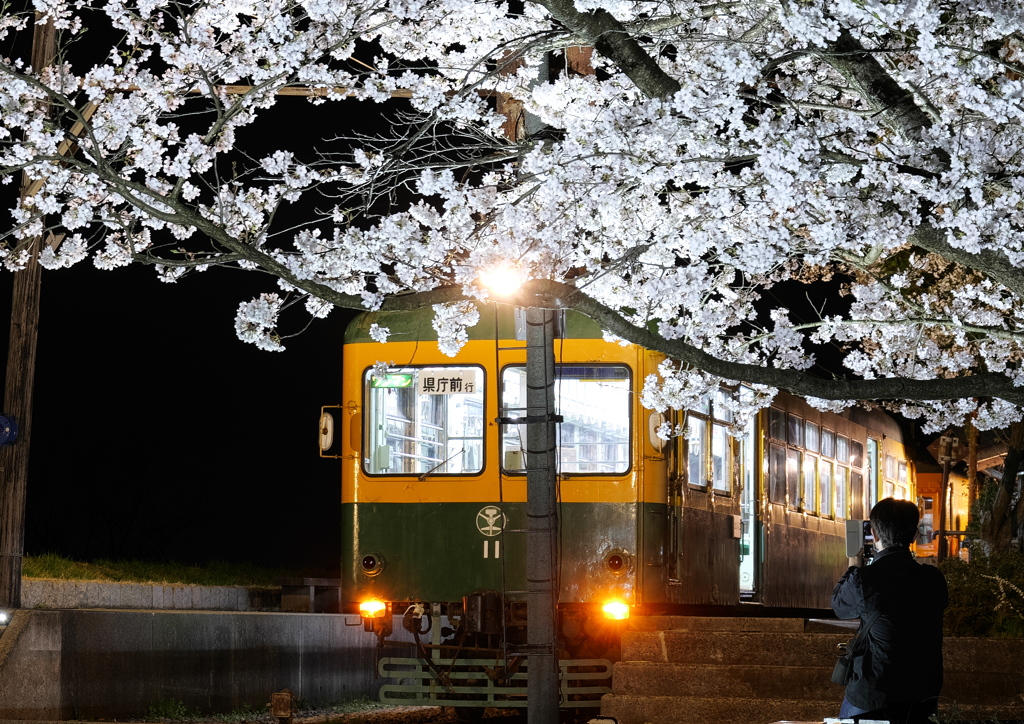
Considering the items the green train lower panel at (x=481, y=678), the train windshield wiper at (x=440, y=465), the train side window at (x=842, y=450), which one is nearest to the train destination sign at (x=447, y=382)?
the train windshield wiper at (x=440, y=465)

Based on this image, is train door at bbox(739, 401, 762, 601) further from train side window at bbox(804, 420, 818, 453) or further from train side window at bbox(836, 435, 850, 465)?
train side window at bbox(836, 435, 850, 465)

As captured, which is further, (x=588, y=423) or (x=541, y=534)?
(x=588, y=423)

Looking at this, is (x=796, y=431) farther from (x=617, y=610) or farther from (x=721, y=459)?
(x=617, y=610)

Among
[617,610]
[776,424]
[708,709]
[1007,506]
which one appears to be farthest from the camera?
[1007,506]

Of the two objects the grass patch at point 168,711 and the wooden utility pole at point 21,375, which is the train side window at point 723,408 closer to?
the grass patch at point 168,711

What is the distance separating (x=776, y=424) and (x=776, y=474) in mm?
544

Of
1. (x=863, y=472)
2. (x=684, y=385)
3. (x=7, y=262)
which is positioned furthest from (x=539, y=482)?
A: (x=863, y=472)

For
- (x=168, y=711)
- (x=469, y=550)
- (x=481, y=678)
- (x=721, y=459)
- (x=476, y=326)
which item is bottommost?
(x=168, y=711)

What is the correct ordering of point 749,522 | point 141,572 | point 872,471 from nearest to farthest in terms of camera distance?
point 749,522 < point 141,572 < point 872,471

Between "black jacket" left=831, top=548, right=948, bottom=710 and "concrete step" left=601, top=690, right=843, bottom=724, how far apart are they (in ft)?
15.1

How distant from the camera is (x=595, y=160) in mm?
7582

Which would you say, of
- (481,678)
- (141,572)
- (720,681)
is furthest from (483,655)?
(141,572)

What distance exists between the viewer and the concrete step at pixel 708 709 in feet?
32.2

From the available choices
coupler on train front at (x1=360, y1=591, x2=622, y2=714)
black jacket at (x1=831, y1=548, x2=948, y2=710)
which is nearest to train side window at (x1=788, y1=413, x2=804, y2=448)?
coupler on train front at (x1=360, y1=591, x2=622, y2=714)
